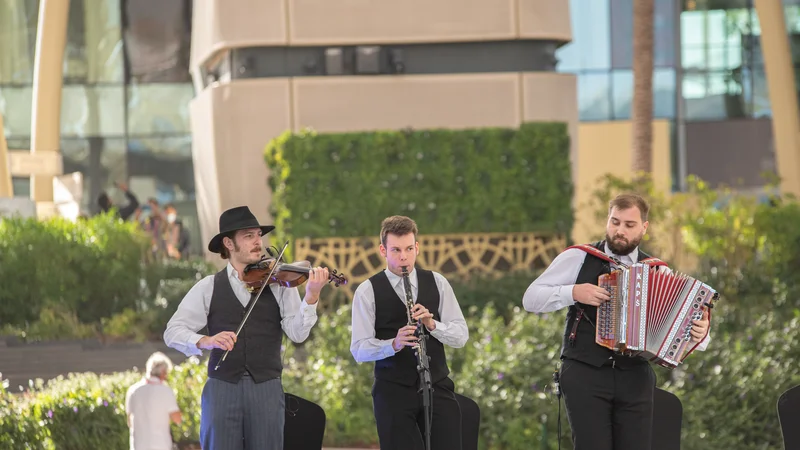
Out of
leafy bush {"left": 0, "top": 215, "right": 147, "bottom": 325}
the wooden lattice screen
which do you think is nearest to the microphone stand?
leafy bush {"left": 0, "top": 215, "right": 147, "bottom": 325}

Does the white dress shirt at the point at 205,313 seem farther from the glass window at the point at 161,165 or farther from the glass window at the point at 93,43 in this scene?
the glass window at the point at 93,43

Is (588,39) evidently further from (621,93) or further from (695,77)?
(695,77)

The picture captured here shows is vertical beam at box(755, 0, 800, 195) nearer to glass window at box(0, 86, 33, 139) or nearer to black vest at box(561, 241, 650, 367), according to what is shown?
glass window at box(0, 86, 33, 139)

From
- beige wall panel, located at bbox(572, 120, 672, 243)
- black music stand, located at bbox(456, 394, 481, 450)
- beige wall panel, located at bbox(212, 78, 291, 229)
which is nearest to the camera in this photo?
black music stand, located at bbox(456, 394, 481, 450)

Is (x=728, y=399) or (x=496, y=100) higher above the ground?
(x=496, y=100)

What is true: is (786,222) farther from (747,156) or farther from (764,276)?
(747,156)

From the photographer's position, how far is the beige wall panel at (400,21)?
736 inches

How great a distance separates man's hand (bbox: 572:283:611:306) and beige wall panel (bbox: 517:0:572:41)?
12.5m

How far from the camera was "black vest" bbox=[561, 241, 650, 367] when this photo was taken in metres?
7.04

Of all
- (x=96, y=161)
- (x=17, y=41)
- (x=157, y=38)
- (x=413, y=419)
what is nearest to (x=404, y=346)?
(x=413, y=419)

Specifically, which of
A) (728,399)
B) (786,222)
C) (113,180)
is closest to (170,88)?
→ (113,180)

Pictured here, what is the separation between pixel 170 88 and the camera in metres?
33.8

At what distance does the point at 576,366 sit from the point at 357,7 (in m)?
12.4

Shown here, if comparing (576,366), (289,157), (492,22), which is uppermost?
(492,22)
